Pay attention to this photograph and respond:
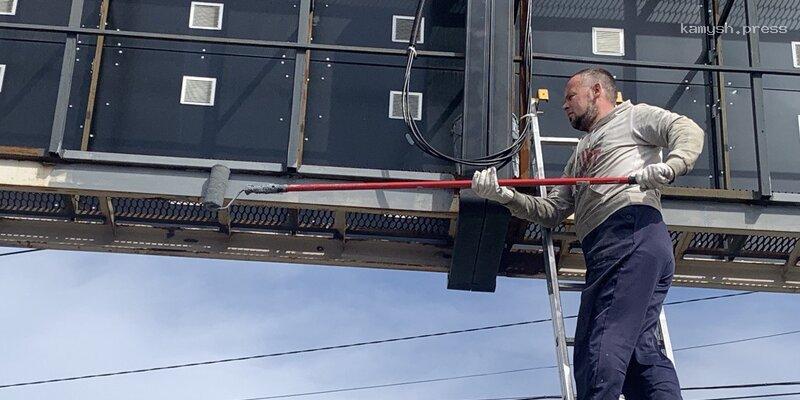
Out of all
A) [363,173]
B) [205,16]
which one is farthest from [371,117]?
[205,16]

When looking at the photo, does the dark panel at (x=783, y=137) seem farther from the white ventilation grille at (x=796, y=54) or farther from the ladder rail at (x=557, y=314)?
the ladder rail at (x=557, y=314)

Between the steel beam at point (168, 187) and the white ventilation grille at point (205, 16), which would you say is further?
the white ventilation grille at point (205, 16)

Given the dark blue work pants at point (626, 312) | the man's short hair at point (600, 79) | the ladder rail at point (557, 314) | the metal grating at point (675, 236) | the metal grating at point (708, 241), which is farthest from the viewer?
the metal grating at point (708, 241)

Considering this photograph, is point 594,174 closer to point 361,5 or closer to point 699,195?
point 699,195

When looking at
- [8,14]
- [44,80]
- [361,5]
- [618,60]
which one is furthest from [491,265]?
[8,14]

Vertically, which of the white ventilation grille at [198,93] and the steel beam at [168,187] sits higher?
the white ventilation grille at [198,93]

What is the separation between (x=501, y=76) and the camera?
285 inches

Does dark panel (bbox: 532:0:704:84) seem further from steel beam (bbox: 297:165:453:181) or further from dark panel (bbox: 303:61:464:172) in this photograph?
steel beam (bbox: 297:165:453:181)

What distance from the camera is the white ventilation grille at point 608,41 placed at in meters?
8.30

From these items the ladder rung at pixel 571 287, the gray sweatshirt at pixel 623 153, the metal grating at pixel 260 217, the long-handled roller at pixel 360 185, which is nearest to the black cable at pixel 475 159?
the long-handled roller at pixel 360 185

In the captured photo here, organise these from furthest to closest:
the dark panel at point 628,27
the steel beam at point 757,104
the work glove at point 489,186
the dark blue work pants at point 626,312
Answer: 1. the dark panel at point 628,27
2. the steel beam at point 757,104
3. the work glove at point 489,186
4. the dark blue work pants at point 626,312

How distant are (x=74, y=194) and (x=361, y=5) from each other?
2628 mm

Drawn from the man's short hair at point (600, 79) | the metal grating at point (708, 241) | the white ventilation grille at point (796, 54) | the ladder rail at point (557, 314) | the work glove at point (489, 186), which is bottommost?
the ladder rail at point (557, 314)

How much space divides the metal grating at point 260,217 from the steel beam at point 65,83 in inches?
50.6
